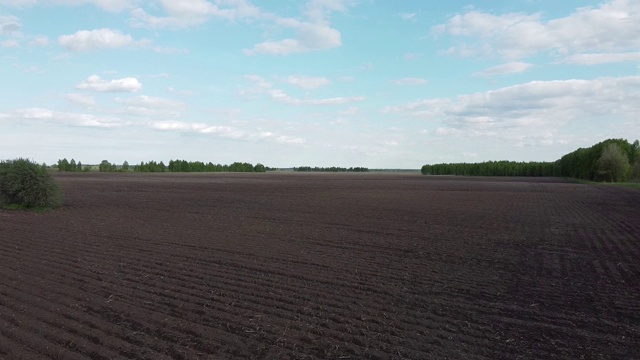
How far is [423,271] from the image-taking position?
1122 centimetres

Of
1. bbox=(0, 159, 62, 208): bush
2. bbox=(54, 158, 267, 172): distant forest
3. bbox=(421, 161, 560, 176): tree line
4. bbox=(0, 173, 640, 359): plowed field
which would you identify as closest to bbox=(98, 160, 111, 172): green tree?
bbox=(54, 158, 267, 172): distant forest

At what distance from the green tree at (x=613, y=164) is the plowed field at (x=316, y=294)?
68017 millimetres

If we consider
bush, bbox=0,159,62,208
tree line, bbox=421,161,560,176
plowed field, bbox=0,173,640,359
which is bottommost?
plowed field, bbox=0,173,640,359

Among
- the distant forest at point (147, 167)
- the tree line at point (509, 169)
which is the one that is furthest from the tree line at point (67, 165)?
the tree line at point (509, 169)

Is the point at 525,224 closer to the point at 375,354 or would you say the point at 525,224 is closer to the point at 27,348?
the point at 375,354

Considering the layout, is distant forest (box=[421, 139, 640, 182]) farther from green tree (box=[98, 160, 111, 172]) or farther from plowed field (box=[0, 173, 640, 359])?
green tree (box=[98, 160, 111, 172])

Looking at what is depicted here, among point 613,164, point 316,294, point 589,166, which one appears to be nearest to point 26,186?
Result: point 316,294

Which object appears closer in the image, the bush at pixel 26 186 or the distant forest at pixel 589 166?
the bush at pixel 26 186

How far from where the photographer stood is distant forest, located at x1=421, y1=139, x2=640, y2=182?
3054 inches

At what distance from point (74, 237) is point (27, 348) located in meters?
10.3

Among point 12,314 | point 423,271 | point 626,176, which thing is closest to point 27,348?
point 12,314

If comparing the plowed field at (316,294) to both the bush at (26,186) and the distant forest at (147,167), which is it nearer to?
the bush at (26,186)

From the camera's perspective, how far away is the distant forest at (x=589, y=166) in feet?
254

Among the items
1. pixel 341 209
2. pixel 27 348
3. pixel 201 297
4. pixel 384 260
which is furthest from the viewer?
pixel 341 209
